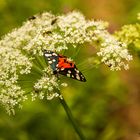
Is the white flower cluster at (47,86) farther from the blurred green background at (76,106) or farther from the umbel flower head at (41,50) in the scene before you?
the blurred green background at (76,106)

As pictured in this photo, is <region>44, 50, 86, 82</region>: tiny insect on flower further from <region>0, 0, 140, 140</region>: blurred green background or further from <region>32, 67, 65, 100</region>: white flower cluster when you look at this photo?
<region>0, 0, 140, 140</region>: blurred green background

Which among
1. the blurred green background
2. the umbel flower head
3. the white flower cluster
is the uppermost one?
the blurred green background

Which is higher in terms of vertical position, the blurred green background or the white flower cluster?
the blurred green background

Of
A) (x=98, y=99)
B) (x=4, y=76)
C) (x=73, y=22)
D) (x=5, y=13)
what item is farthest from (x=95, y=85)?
(x=4, y=76)

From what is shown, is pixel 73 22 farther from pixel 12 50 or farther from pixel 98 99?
pixel 98 99

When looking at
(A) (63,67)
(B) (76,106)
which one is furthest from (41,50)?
(B) (76,106)

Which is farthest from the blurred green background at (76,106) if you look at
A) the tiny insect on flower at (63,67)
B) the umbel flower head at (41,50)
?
the tiny insect on flower at (63,67)

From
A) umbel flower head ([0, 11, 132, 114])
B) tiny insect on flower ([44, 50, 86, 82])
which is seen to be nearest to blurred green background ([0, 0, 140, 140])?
umbel flower head ([0, 11, 132, 114])
